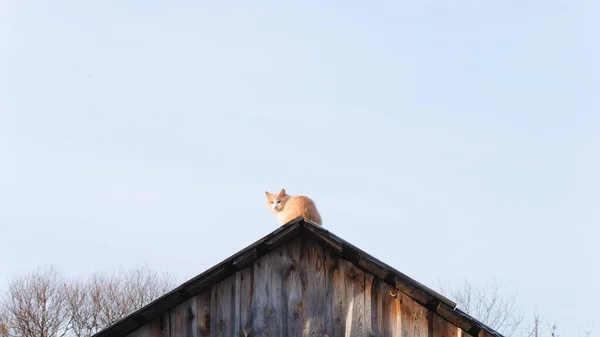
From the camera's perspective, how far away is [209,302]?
1213 cm

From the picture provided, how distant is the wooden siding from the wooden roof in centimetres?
11

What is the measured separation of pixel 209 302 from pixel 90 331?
39626mm

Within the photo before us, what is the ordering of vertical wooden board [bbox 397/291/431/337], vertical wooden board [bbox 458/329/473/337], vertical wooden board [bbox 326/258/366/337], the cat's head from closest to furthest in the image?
vertical wooden board [bbox 458/329/473/337], vertical wooden board [bbox 397/291/431/337], vertical wooden board [bbox 326/258/366/337], the cat's head

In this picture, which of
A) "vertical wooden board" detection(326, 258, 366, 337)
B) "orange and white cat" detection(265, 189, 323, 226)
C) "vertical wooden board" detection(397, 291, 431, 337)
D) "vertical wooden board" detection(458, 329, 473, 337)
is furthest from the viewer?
"orange and white cat" detection(265, 189, 323, 226)

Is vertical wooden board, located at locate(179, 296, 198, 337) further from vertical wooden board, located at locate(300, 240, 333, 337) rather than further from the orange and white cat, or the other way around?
the orange and white cat

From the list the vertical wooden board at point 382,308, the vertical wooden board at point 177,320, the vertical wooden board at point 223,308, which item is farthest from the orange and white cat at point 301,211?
the vertical wooden board at point 177,320

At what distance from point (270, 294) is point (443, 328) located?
2147 millimetres

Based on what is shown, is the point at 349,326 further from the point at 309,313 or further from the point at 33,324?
the point at 33,324

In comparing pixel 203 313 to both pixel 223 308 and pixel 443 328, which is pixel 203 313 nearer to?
pixel 223 308

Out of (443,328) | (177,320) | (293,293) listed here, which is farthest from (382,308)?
(177,320)

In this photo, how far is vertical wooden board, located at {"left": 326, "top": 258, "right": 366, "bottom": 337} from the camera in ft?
39.1

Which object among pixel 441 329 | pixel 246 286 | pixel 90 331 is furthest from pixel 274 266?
pixel 90 331

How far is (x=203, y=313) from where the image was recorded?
39.7ft

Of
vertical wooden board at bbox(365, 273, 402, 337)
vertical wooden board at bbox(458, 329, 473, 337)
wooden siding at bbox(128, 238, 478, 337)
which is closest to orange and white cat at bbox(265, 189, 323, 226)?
wooden siding at bbox(128, 238, 478, 337)
